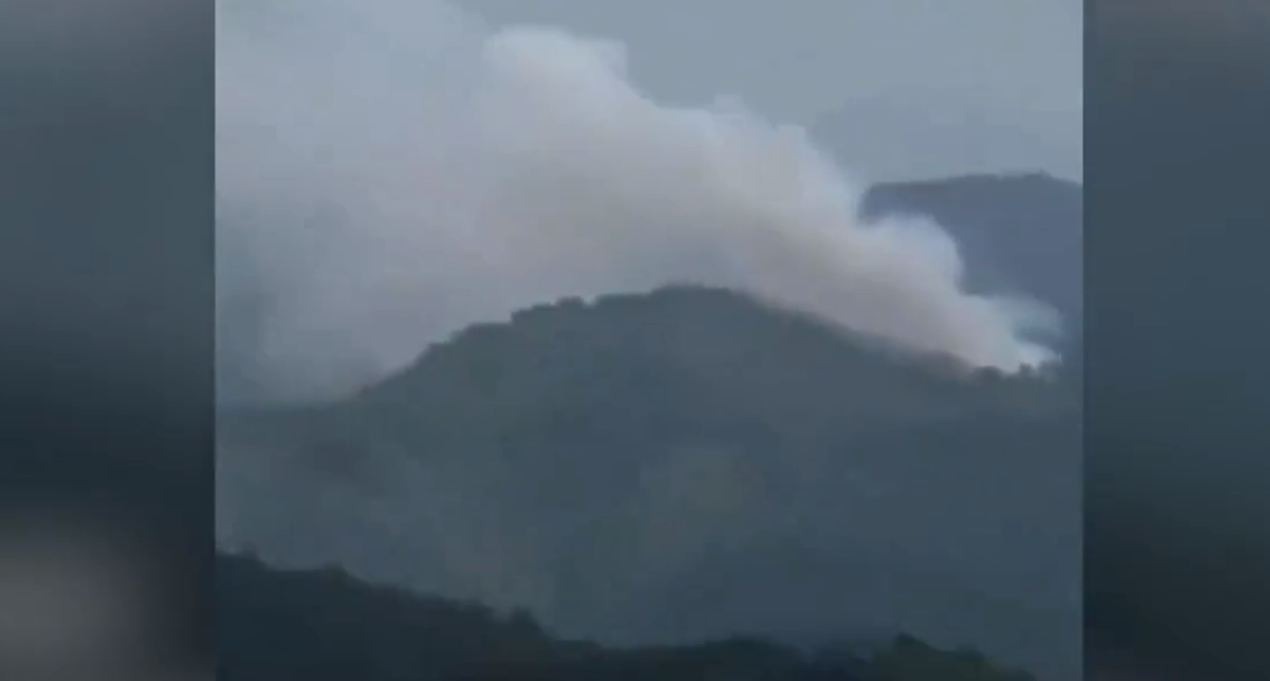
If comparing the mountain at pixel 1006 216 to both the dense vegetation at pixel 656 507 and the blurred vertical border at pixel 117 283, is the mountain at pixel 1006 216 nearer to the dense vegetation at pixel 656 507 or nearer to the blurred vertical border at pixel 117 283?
the dense vegetation at pixel 656 507

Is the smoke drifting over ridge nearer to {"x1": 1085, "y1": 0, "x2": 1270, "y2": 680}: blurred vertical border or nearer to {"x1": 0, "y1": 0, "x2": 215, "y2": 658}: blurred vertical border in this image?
{"x1": 0, "y1": 0, "x2": 215, "y2": 658}: blurred vertical border

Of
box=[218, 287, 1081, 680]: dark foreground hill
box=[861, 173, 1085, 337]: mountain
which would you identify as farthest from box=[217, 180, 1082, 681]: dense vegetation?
box=[861, 173, 1085, 337]: mountain

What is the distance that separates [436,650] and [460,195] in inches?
48.4

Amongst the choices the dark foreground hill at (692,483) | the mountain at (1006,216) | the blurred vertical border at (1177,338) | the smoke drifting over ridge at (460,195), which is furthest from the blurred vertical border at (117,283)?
the blurred vertical border at (1177,338)

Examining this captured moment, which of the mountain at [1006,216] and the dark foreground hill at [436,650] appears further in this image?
the mountain at [1006,216]

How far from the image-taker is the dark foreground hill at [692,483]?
3.90 meters

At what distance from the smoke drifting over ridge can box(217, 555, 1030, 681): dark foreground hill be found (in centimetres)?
55

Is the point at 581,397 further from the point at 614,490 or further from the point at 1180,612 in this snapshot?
the point at 1180,612

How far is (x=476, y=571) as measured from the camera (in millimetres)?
3906

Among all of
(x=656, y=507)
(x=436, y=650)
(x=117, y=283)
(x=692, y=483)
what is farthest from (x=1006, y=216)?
(x=117, y=283)

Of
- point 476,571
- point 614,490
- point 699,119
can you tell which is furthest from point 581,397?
point 699,119

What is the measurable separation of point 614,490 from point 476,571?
1.41ft

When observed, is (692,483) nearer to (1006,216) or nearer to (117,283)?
(1006,216)

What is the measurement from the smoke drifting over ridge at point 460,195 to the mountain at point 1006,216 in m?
0.12
